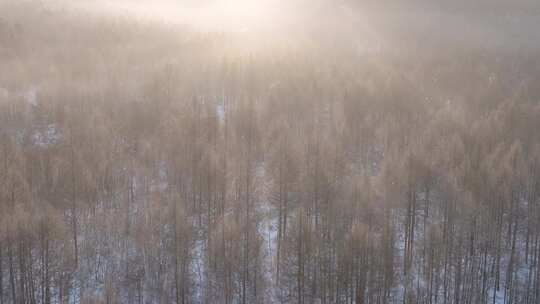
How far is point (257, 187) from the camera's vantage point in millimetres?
40781

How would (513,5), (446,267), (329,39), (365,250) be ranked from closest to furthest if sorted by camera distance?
(365,250), (446,267), (329,39), (513,5)

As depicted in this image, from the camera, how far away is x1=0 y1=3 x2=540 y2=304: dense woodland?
1319 inches

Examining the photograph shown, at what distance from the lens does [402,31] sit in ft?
282

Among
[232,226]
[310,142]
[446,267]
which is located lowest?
[446,267]

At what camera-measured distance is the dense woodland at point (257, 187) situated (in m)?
33.5

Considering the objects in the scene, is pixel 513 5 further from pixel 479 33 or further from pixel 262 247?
pixel 262 247

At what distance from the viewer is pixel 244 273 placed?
33.4m

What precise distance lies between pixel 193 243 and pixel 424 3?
7759 cm

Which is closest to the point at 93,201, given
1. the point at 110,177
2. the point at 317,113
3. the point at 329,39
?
the point at 110,177

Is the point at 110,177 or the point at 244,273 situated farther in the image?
the point at 110,177

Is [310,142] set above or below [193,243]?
above

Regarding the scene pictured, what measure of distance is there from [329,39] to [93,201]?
47462 mm

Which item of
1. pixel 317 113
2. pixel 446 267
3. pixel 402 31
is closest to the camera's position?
pixel 446 267

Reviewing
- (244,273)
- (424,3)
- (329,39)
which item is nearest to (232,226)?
(244,273)
